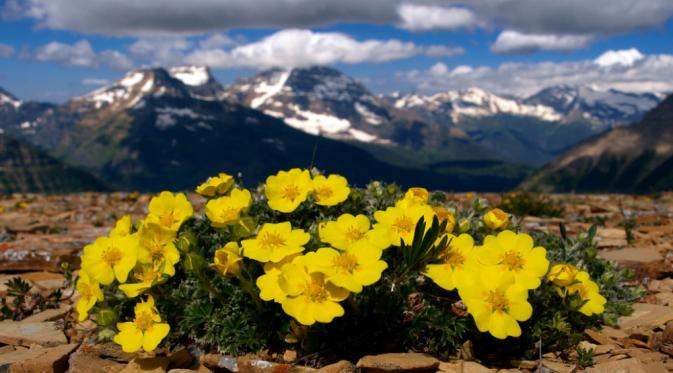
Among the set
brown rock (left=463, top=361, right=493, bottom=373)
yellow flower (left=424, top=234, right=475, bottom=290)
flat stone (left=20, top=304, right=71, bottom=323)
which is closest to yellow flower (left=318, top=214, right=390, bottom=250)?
yellow flower (left=424, top=234, right=475, bottom=290)

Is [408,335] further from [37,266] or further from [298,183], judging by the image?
[37,266]

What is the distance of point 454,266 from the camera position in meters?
4.02

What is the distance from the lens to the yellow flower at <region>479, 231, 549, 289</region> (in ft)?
13.2

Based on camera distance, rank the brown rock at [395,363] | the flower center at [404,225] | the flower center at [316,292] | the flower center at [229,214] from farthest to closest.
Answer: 1. the flower center at [229,214]
2. the flower center at [404,225]
3. the brown rock at [395,363]
4. the flower center at [316,292]

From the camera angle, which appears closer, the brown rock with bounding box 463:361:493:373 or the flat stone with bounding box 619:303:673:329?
the brown rock with bounding box 463:361:493:373

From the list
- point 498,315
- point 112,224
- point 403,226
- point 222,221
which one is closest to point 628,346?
point 498,315

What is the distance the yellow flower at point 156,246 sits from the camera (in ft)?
13.9

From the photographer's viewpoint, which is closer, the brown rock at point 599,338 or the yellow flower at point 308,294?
the yellow flower at point 308,294

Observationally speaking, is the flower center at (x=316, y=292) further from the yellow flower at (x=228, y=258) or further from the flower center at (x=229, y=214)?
the flower center at (x=229, y=214)

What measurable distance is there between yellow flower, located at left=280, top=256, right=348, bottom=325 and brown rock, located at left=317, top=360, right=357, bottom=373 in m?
0.43

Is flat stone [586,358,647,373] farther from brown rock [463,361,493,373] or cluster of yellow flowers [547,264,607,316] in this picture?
brown rock [463,361,493,373]

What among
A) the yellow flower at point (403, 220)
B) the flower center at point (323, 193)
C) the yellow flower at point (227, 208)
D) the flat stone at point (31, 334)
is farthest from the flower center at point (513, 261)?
the flat stone at point (31, 334)

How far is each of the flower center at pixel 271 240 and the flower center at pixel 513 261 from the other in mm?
1677

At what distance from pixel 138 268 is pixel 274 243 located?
1.25 metres
